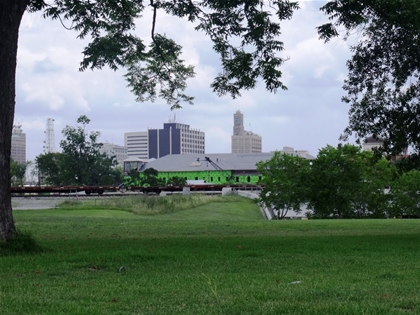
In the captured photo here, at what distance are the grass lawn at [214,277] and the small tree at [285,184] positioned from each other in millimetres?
45985

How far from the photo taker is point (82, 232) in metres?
18.4

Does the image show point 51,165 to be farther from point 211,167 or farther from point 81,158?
point 211,167

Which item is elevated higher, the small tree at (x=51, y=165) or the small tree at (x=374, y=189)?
the small tree at (x=51, y=165)

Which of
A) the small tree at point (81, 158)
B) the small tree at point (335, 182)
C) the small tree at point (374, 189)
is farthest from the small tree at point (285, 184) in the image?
the small tree at point (81, 158)

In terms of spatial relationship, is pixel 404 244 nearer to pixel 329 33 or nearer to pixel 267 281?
pixel 329 33

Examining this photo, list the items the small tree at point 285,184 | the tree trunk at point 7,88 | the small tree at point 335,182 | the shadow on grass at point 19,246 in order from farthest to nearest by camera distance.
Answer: the small tree at point 285,184
the small tree at point 335,182
the tree trunk at point 7,88
the shadow on grass at point 19,246

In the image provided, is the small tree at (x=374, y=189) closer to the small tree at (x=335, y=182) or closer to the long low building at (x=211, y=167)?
the small tree at (x=335, y=182)

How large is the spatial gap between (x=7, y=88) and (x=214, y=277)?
6.02 m

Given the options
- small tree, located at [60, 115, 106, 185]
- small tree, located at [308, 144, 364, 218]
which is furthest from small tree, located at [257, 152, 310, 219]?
small tree, located at [60, 115, 106, 185]

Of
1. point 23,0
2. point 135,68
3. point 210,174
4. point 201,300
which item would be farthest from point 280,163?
point 210,174

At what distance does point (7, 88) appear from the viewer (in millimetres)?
12062

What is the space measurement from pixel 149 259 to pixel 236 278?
2790 millimetres

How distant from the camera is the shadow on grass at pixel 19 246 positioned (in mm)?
11359

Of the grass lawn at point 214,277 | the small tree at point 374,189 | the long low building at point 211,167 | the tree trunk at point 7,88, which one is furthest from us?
the long low building at point 211,167
